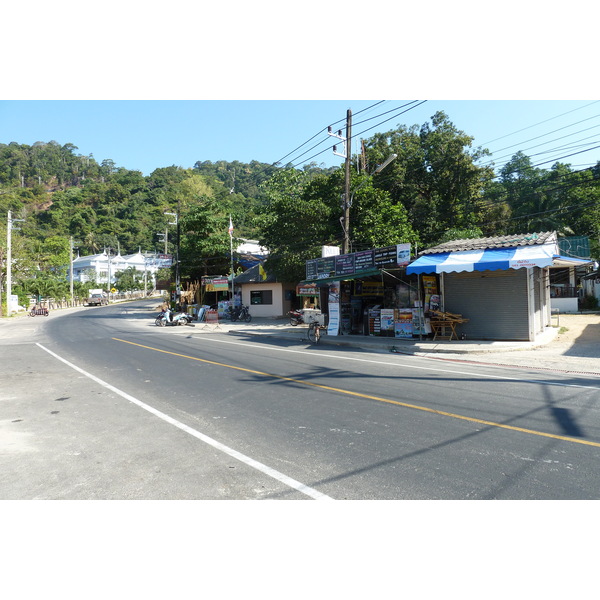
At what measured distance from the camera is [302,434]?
5.76 m

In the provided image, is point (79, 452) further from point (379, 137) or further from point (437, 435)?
point (379, 137)

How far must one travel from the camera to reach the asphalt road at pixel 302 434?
4.18m

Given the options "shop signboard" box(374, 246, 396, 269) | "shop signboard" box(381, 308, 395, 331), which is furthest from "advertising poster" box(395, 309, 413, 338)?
"shop signboard" box(374, 246, 396, 269)

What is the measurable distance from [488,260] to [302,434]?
10611 mm

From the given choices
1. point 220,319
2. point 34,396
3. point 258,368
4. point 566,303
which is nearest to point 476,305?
point 258,368

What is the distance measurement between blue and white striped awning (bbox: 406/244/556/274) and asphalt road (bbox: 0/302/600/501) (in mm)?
3954

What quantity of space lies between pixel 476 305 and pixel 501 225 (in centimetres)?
2627

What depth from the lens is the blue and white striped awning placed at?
43.3 feet

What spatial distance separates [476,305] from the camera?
1594 centimetres

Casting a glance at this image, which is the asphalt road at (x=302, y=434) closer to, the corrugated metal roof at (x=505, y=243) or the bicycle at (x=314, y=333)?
the corrugated metal roof at (x=505, y=243)

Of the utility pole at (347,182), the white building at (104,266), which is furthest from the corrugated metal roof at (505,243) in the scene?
the white building at (104,266)

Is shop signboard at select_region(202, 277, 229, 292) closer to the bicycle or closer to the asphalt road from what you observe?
the bicycle

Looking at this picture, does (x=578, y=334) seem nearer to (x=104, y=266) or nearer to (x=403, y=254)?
(x=403, y=254)

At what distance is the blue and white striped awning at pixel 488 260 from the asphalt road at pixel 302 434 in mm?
3954
